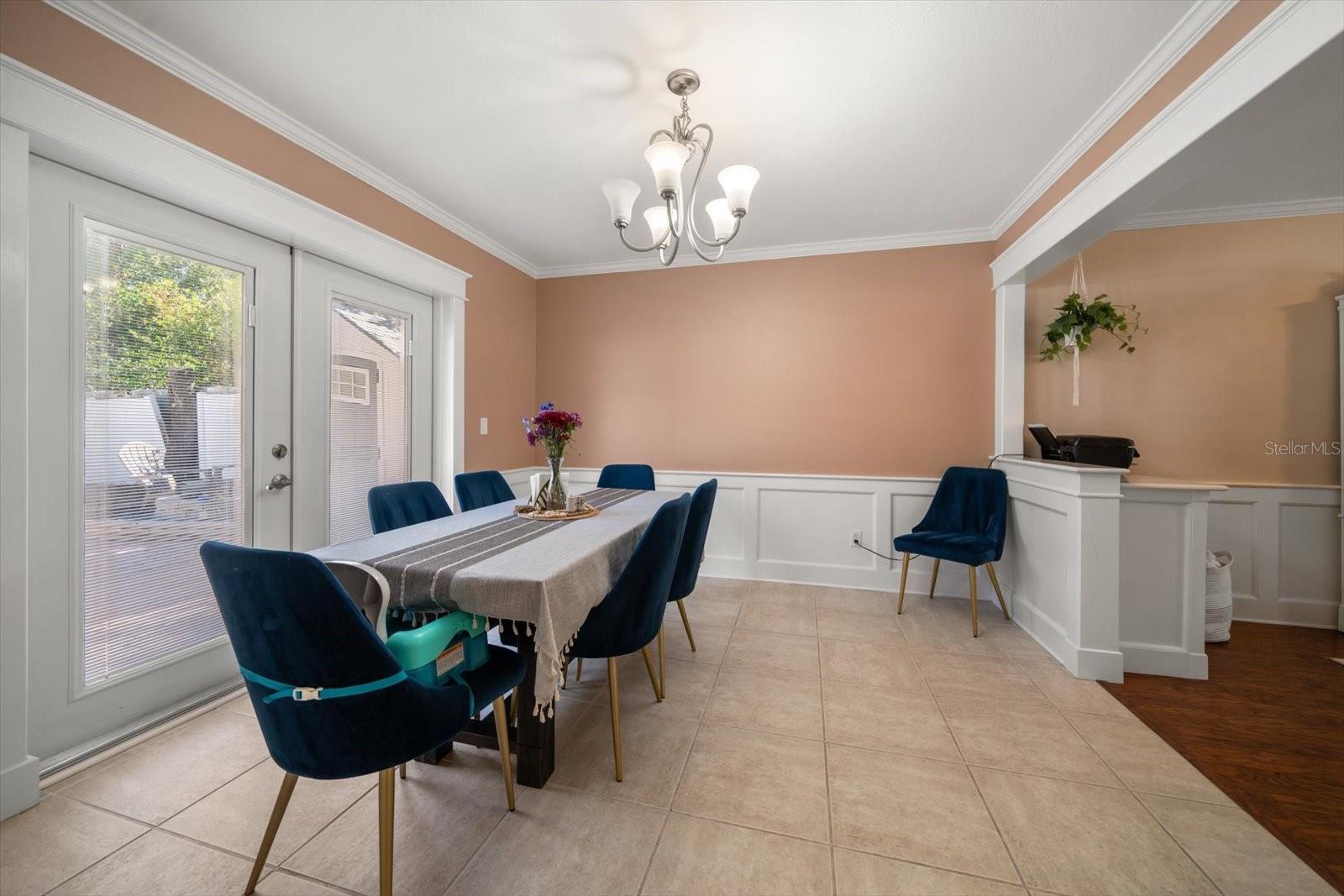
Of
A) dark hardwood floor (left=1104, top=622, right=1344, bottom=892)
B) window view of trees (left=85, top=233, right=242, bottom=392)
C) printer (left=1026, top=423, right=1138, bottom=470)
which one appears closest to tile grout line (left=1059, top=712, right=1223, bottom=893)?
dark hardwood floor (left=1104, top=622, right=1344, bottom=892)

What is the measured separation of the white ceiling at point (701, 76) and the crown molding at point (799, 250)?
20.6 inches

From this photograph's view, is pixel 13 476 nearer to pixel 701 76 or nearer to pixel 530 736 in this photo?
pixel 530 736

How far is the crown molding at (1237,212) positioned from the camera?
9.52 ft

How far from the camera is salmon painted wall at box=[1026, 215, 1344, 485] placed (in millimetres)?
2926

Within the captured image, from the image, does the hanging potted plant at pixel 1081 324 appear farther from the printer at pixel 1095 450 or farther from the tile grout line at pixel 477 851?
the tile grout line at pixel 477 851

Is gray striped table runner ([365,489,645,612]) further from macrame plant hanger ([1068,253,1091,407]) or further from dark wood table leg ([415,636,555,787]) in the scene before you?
macrame plant hanger ([1068,253,1091,407])

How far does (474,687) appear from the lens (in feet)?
4.35

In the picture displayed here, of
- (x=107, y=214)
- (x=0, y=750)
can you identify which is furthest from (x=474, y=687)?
(x=107, y=214)

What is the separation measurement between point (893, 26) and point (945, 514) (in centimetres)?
270

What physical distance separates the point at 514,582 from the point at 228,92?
2.33 metres

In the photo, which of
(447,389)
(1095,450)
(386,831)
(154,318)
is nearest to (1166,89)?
(1095,450)

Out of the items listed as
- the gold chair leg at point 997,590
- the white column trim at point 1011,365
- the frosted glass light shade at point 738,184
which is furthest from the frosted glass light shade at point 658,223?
the gold chair leg at point 997,590

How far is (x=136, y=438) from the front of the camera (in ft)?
5.88

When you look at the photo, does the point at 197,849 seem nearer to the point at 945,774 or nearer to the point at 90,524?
the point at 90,524
